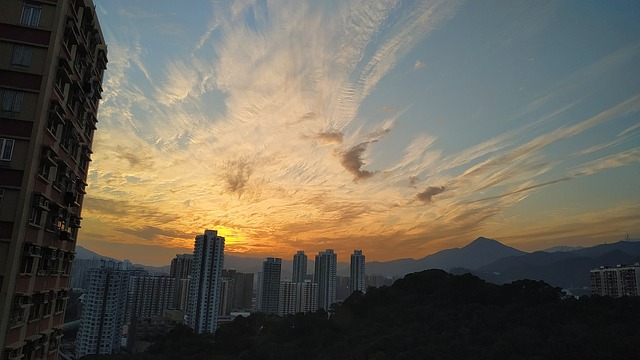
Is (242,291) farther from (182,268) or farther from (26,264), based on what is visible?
(26,264)

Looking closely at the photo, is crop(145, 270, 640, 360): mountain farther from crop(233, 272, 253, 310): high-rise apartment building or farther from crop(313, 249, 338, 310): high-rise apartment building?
crop(233, 272, 253, 310): high-rise apartment building

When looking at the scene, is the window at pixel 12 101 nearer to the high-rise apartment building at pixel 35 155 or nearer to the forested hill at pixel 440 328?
the high-rise apartment building at pixel 35 155

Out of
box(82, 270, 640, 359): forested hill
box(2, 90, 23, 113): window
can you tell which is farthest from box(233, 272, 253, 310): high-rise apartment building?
box(2, 90, 23, 113): window

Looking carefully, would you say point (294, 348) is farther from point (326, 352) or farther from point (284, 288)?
point (284, 288)

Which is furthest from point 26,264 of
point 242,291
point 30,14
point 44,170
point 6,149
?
point 242,291

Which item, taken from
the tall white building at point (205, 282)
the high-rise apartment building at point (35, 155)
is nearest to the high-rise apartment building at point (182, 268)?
the tall white building at point (205, 282)

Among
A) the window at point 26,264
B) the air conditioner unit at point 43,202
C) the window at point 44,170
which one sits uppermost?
the window at point 44,170
